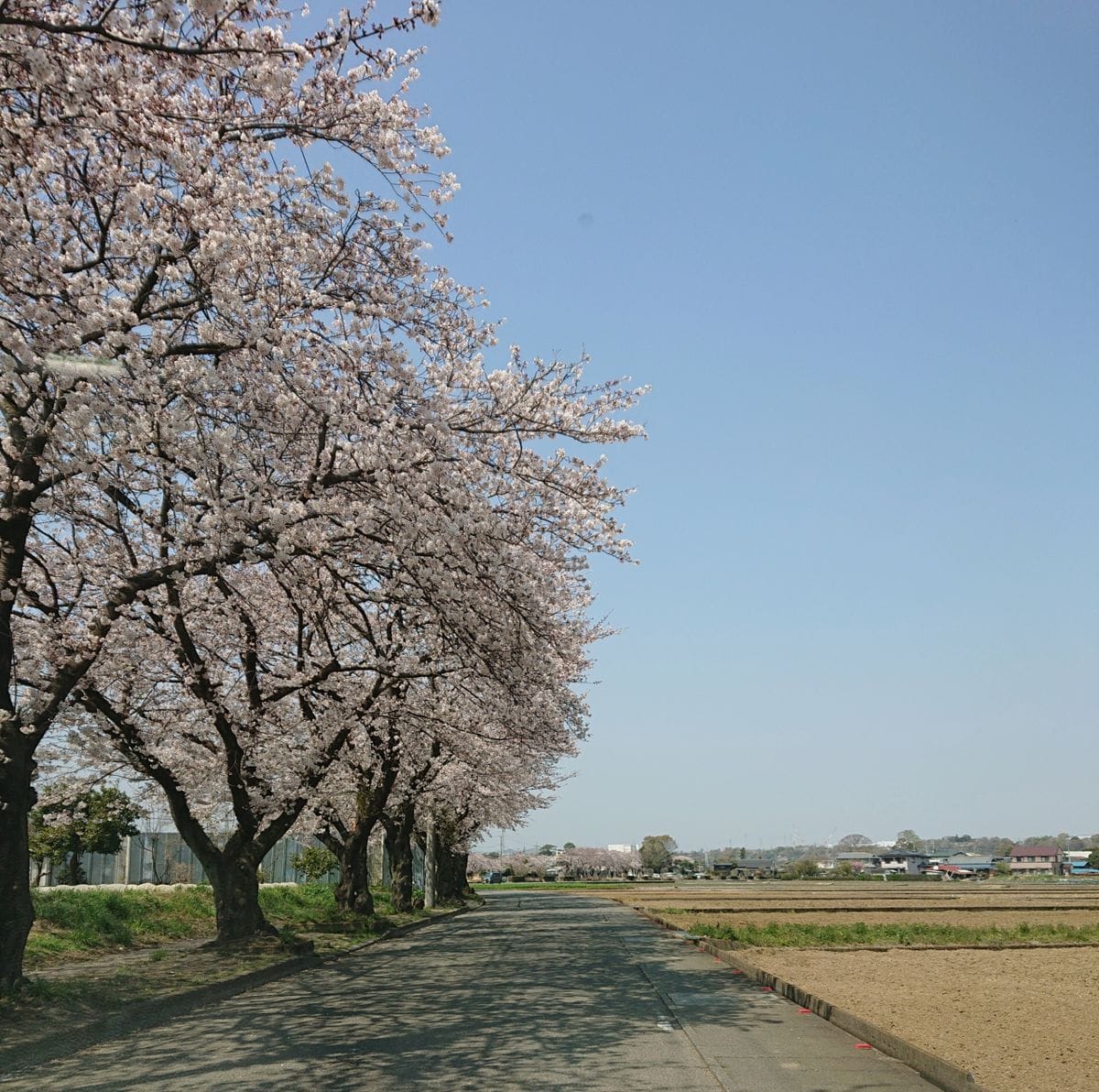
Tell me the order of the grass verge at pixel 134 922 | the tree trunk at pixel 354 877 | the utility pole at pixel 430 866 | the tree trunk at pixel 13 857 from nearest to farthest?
the tree trunk at pixel 13 857
the grass verge at pixel 134 922
the tree trunk at pixel 354 877
the utility pole at pixel 430 866

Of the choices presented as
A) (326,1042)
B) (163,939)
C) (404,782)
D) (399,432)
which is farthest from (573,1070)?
(404,782)

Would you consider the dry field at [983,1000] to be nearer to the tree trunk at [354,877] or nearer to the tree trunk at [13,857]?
the tree trunk at [13,857]

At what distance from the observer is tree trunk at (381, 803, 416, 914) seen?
3800cm

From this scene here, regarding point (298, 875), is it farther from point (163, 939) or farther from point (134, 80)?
point (134, 80)

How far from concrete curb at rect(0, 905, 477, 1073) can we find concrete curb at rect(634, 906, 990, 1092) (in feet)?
24.8

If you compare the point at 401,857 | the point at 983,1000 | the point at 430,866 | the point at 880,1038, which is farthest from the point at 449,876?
the point at 880,1038

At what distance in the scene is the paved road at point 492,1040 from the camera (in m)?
8.63

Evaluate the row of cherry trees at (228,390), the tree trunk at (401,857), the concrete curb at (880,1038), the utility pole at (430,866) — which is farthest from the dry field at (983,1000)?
the utility pole at (430,866)

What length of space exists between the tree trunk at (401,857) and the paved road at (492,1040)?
66.4 ft

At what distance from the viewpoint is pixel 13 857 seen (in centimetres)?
1234

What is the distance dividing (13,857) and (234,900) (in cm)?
831

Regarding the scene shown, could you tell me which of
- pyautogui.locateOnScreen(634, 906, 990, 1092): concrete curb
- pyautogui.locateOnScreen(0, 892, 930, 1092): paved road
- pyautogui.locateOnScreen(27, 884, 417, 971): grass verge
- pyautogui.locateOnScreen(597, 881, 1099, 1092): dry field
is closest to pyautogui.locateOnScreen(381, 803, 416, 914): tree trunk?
pyautogui.locateOnScreen(27, 884, 417, 971): grass verge

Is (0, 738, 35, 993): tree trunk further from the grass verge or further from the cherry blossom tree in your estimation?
the grass verge

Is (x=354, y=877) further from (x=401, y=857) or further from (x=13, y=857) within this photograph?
(x=13, y=857)
